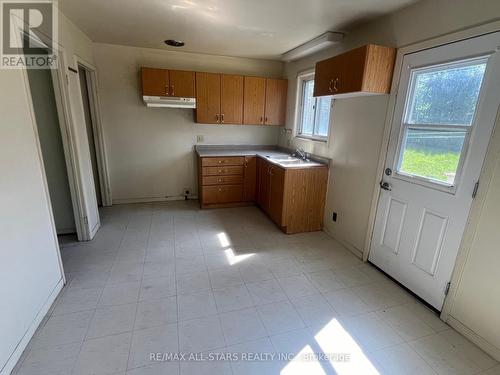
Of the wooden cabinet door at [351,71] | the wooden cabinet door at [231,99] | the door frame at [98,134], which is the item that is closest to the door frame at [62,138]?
the door frame at [98,134]

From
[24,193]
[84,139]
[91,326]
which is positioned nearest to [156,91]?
[84,139]

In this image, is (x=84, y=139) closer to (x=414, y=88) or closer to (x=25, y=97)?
(x=25, y=97)

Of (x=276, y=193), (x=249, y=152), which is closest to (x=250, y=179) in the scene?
(x=249, y=152)

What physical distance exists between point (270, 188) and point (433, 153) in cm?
195

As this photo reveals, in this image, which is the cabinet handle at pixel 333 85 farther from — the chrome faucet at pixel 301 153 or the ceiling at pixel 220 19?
the chrome faucet at pixel 301 153

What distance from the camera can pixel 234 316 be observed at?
187 cm

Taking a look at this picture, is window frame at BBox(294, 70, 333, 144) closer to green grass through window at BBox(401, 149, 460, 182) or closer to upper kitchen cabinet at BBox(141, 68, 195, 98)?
green grass through window at BBox(401, 149, 460, 182)

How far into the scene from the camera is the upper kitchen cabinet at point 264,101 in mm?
3986

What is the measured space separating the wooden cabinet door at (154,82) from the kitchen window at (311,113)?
6.44 ft

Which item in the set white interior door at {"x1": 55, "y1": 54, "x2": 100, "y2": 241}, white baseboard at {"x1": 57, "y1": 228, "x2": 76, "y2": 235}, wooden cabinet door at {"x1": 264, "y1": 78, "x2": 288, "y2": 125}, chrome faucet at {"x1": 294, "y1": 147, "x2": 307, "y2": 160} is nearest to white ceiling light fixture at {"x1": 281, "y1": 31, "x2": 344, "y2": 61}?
wooden cabinet door at {"x1": 264, "y1": 78, "x2": 288, "y2": 125}

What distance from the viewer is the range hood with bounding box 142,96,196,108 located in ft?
11.6

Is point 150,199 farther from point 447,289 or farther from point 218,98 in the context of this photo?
point 447,289

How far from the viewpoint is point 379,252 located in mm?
2484

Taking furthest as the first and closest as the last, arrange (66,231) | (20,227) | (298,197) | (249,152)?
(249,152), (298,197), (66,231), (20,227)
